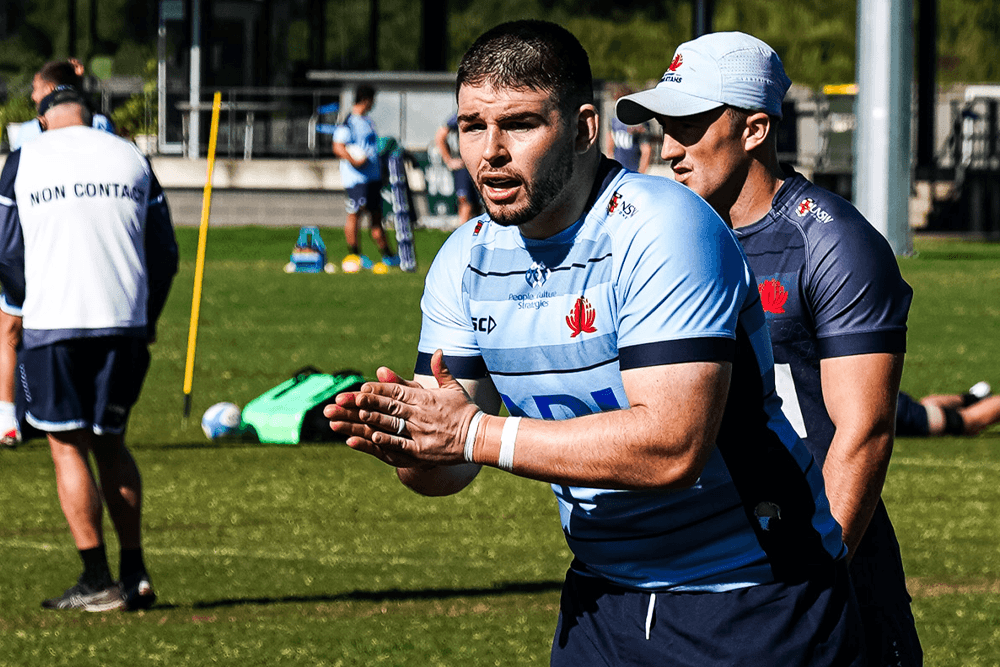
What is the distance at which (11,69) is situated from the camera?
5131cm

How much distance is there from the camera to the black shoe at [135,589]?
7281mm

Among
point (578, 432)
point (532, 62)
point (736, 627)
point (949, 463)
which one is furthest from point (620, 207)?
point (949, 463)

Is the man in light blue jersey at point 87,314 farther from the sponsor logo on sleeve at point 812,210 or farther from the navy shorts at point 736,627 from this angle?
the navy shorts at point 736,627

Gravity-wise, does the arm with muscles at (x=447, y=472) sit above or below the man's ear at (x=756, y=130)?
below

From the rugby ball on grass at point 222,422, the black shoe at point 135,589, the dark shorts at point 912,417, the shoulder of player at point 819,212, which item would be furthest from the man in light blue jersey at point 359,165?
the shoulder of player at point 819,212

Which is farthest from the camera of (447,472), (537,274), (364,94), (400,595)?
(364,94)

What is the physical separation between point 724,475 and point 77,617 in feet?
14.6

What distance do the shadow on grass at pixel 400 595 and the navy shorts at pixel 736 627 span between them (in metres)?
4.03

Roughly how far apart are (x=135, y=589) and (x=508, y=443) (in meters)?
4.43

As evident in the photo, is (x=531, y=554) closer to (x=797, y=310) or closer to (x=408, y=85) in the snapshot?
(x=797, y=310)

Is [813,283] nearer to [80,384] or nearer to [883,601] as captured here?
[883,601]

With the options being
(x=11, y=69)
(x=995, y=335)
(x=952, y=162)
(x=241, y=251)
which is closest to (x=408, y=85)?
(x=241, y=251)

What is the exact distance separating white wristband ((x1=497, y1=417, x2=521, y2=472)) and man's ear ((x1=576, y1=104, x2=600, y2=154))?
22.5 inches

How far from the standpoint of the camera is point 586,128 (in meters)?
3.44
